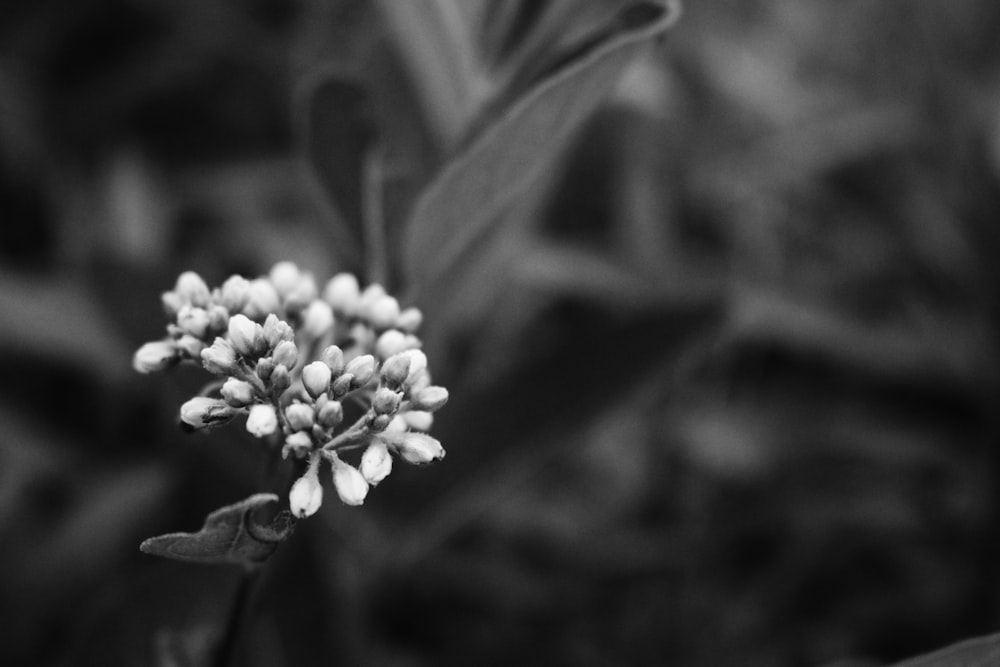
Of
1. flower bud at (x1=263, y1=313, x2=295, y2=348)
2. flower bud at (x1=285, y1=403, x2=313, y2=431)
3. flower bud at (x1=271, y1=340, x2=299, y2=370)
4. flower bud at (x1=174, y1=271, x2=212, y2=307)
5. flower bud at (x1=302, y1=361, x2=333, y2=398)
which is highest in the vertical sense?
flower bud at (x1=174, y1=271, x2=212, y2=307)

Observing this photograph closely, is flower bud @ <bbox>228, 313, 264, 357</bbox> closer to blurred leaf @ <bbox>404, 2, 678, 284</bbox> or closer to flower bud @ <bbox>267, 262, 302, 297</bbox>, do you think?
flower bud @ <bbox>267, 262, 302, 297</bbox>

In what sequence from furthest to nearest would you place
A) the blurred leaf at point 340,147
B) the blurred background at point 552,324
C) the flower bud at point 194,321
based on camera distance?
the blurred background at point 552,324 < the blurred leaf at point 340,147 < the flower bud at point 194,321

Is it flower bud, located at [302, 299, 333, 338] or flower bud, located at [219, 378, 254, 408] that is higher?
flower bud, located at [219, 378, 254, 408]

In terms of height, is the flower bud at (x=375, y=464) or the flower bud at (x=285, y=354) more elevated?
the flower bud at (x=285, y=354)

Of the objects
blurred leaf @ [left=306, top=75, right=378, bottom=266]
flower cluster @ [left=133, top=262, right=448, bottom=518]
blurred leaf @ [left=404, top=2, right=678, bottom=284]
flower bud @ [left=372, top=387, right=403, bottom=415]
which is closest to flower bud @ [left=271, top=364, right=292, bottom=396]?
flower cluster @ [left=133, top=262, right=448, bottom=518]

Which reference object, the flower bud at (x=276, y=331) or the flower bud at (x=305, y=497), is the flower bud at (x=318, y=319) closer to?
the flower bud at (x=276, y=331)

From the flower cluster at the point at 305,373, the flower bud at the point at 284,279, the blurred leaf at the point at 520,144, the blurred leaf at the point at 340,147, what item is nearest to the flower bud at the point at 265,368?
the flower cluster at the point at 305,373

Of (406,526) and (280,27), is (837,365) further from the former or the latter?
(280,27)

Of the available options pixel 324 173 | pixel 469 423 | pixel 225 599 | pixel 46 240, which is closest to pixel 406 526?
pixel 469 423
